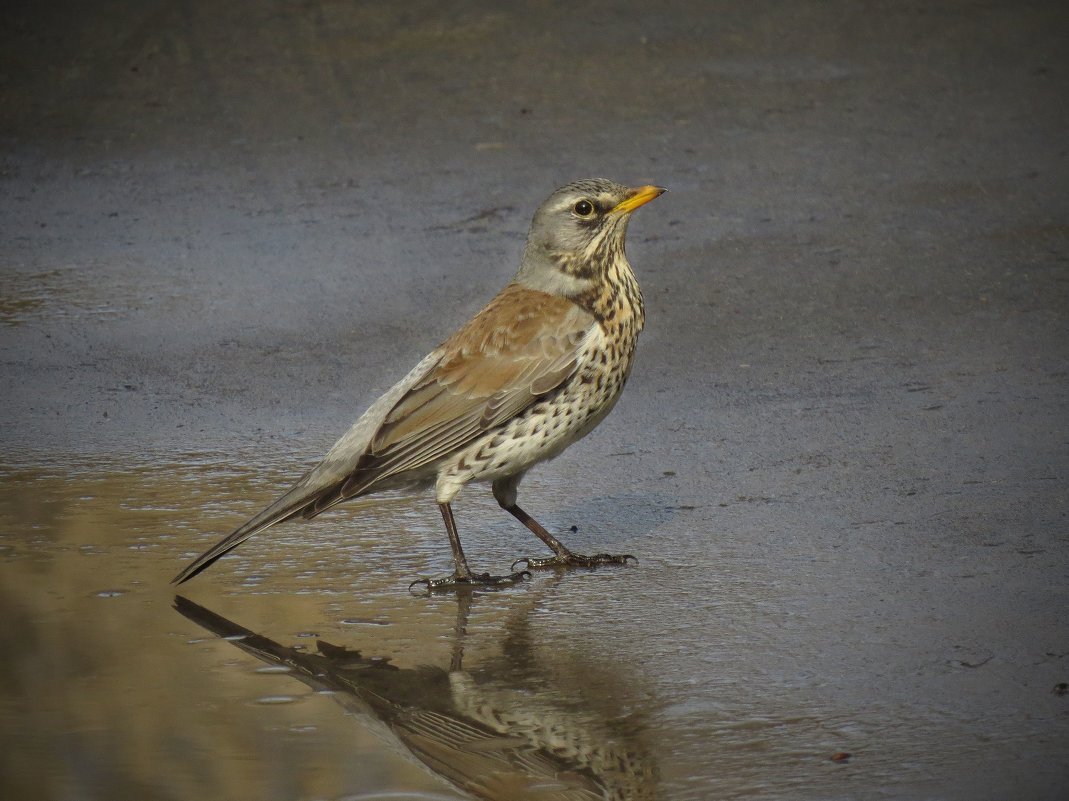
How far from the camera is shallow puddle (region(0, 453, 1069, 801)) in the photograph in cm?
434

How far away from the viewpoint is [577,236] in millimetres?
6262

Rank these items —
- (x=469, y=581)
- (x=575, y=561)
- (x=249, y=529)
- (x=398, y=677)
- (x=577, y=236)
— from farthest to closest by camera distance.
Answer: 1. (x=577, y=236)
2. (x=575, y=561)
3. (x=469, y=581)
4. (x=249, y=529)
5. (x=398, y=677)

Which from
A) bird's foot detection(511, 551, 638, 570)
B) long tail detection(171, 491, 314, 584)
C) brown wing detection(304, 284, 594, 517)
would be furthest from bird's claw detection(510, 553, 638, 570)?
long tail detection(171, 491, 314, 584)

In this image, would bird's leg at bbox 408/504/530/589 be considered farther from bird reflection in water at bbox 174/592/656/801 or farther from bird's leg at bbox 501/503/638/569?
bird reflection in water at bbox 174/592/656/801

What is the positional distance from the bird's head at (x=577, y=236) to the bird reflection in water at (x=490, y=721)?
5.05ft

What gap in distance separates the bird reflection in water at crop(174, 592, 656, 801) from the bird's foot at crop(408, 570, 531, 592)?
0.36 metres

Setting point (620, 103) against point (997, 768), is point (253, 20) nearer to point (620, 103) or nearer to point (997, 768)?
point (620, 103)

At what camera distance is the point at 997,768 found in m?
4.19

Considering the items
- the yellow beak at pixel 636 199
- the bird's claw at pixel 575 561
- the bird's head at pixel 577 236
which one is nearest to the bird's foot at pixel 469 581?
the bird's claw at pixel 575 561

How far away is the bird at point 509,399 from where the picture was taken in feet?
19.5

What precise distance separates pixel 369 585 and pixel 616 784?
1.86 m

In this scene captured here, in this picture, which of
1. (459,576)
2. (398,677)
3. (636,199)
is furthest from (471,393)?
(398,677)

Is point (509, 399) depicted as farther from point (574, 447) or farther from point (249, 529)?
point (574, 447)

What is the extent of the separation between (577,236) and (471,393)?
0.78 meters
